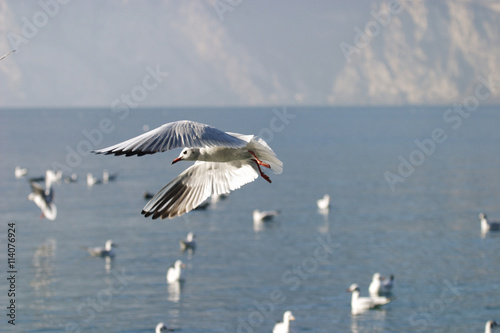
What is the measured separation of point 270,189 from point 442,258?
31.6 meters

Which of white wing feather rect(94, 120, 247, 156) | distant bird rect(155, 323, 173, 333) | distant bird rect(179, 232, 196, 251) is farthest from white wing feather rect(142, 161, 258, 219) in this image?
distant bird rect(179, 232, 196, 251)

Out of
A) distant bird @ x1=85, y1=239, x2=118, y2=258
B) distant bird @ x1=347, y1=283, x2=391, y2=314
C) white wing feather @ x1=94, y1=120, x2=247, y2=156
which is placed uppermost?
distant bird @ x1=85, y1=239, x2=118, y2=258

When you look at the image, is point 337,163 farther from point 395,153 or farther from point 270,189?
point 270,189

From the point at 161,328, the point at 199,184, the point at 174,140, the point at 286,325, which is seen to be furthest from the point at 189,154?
the point at 161,328

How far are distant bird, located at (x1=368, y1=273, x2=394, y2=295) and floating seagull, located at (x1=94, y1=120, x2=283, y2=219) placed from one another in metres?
23.5

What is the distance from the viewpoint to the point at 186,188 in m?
9.53

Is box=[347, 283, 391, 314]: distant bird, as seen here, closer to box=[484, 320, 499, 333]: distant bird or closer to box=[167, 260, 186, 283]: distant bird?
box=[484, 320, 499, 333]: distant bird

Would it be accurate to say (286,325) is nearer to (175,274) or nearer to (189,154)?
(175,274)

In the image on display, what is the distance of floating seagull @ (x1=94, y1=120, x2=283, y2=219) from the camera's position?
7.54m

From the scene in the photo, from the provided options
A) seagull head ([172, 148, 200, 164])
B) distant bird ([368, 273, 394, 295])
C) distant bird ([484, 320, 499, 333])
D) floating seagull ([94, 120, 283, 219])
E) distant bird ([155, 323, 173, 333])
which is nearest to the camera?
floating seagull ([94, 120, 283, 219])

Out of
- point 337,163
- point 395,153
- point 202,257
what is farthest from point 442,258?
A: point 395,153

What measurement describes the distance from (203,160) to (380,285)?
24834mm

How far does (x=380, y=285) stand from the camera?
3219 centimetres

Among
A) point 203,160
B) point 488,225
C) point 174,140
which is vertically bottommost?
point 174,140
